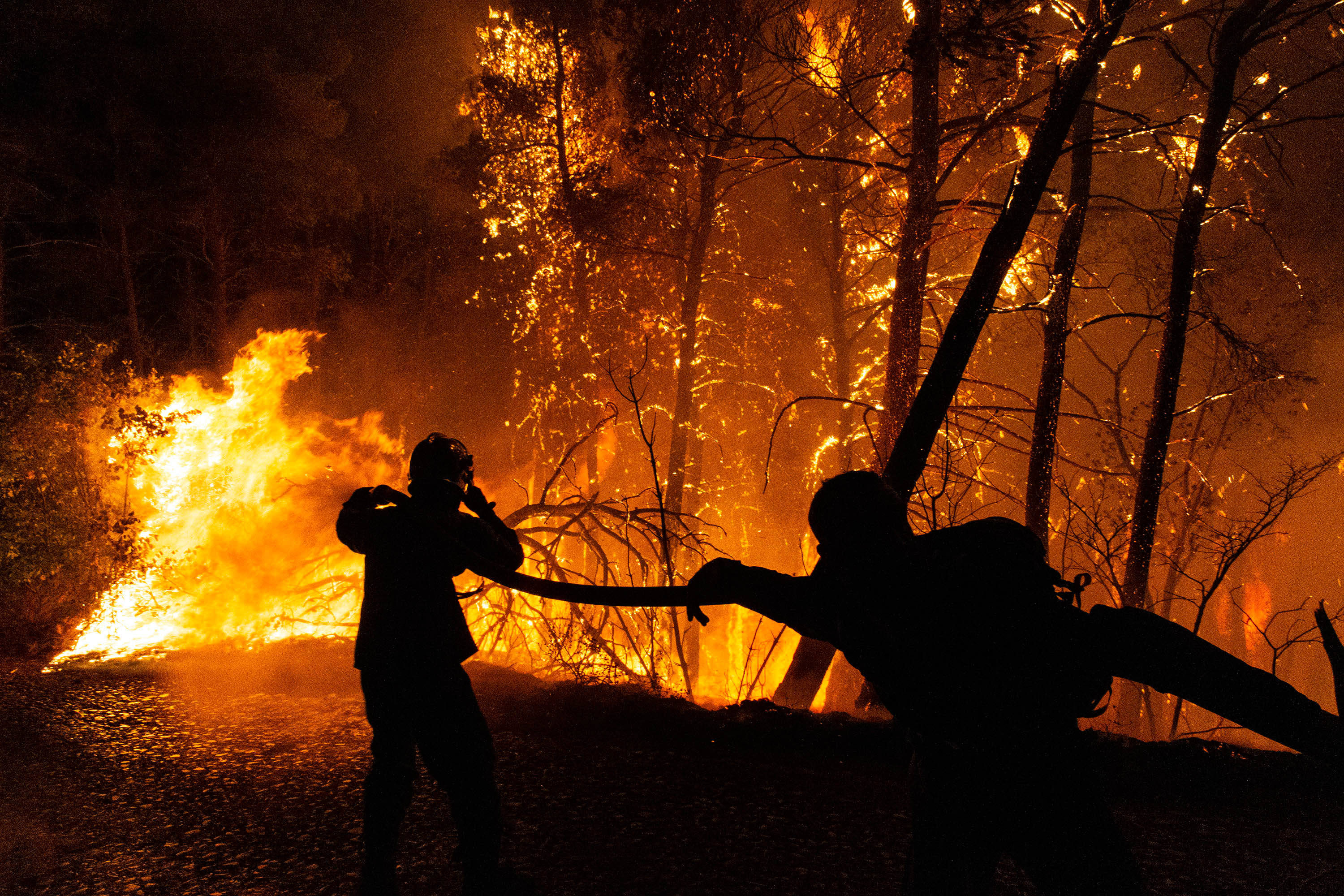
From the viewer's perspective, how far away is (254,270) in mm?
19109

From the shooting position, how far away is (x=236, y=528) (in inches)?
388

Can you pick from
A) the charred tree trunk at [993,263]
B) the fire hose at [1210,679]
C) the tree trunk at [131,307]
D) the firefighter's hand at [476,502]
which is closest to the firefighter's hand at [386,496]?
the firefighter's hand at [476,502]

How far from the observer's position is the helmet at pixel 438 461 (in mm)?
3162

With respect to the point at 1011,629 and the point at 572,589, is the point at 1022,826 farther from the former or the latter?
the point at 572,589

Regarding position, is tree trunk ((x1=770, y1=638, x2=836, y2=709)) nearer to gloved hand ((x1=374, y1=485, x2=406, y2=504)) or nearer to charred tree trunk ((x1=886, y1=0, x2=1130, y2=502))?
charred tree trunk ((x1=886, y1=0, x2=1130, y2=502))

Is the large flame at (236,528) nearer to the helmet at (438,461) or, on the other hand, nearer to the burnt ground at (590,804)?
the burnt ground at (590,804)

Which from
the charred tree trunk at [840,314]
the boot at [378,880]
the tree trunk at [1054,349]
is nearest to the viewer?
the boot at [378,880]

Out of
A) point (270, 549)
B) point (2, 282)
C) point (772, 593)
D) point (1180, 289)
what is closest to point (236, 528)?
point (270, 549)

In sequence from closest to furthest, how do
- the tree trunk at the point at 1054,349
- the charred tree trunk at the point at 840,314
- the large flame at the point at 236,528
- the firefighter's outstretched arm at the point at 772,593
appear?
the firefighter's outstretched arm at the point at 772,593 → the tree trunk at the point at 1054,349 → the large flame at the point at 236,528 → the charred tree trunk at the point at 840,314

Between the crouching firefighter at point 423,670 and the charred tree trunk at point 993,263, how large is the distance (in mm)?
3393

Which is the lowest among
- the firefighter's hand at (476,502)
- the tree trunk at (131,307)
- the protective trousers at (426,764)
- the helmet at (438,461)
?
the protective trousers at (426,764)

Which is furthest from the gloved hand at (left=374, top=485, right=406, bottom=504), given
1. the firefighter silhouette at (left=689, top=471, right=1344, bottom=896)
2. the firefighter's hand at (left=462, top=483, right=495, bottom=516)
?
the firefighter silhouette at (left=689, top=471, right=1344, bottom=896)

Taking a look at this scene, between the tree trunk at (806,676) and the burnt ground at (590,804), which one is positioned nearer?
the burnt ground at (590,804)

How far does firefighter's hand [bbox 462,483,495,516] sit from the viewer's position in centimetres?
321
